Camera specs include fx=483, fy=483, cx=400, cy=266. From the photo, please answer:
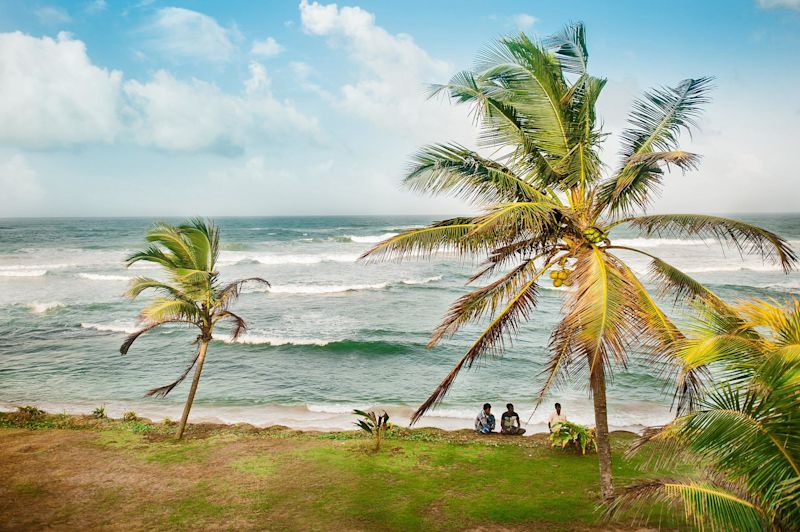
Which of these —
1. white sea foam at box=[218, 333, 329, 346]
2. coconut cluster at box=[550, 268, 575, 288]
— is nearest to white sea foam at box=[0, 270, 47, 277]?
→ white sea foam at box=[218, 333, 329, 346]

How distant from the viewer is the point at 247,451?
903 cm

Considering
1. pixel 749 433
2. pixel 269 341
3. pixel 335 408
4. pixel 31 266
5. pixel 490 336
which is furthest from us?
pixel 31 266

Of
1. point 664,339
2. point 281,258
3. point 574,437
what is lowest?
point 574,437

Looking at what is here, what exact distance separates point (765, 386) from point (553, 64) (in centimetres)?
440

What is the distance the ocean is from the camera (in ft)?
45.2

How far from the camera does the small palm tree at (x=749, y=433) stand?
3201 millimetres

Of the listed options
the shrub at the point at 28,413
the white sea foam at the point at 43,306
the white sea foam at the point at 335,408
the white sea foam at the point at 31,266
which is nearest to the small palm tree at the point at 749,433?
the white sea foam at the point at 335,408

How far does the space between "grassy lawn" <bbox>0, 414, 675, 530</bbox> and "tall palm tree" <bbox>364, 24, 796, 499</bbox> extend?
167cm

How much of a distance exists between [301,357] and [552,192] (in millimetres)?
14584

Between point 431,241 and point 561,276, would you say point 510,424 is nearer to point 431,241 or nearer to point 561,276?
point 561,276

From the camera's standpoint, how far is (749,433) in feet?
10.8

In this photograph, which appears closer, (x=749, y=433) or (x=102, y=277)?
(x=749, y=433)

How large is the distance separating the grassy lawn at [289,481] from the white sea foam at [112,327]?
39.4 ft

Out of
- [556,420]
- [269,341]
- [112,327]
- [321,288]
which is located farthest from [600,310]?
[321,288]
